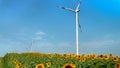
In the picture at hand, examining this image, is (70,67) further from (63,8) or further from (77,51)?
(63,8)

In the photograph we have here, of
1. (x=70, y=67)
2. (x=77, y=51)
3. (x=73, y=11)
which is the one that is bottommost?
(x=70, y=67)

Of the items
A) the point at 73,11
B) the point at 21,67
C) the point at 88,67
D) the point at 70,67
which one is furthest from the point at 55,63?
the point at 73,11

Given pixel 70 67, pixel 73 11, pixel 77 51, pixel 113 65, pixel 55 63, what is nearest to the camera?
pixel 70 67

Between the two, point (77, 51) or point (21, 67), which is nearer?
point (21, 67)

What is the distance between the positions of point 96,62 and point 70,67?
2834mm

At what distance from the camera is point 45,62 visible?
15.9 meters

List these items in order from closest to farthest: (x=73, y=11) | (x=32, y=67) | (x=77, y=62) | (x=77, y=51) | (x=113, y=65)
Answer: (x=113, y=65) → (x=77, y=62) → (x=32, y=67) → (x=77, y=51) → (x=73, y=11)

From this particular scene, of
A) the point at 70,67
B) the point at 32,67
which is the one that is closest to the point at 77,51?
the point at 32,67

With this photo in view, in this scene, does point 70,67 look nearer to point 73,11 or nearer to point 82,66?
point 82,66

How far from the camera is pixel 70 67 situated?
9.78 m

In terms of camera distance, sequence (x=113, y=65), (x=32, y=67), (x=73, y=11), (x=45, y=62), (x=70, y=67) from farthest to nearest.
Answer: (x=73, y=11) → (x=32, y=67) → (x=45, y=62) → (x=113, y=65) → (x=70, y=67)

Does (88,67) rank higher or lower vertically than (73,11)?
lower

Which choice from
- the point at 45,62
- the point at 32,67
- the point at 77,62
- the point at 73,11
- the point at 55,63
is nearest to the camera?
the point at 77,62

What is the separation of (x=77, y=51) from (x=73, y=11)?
4.27 meters
